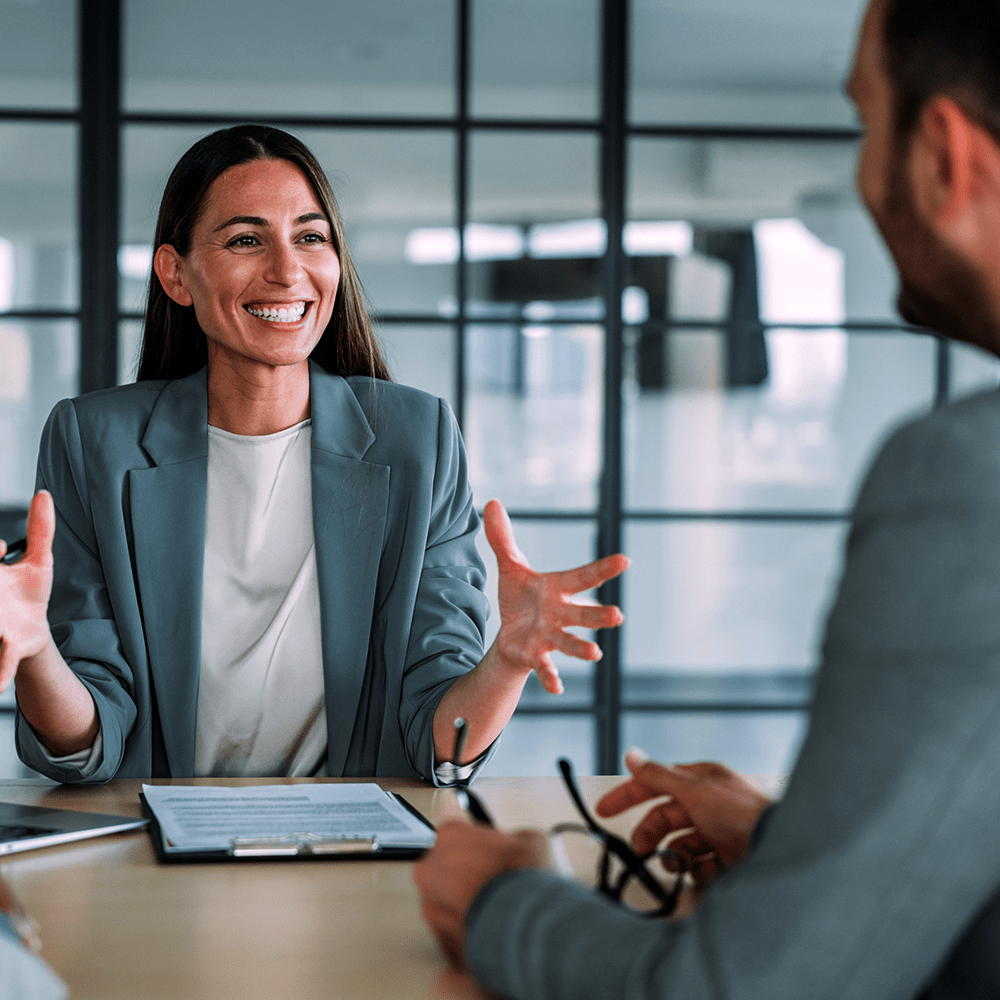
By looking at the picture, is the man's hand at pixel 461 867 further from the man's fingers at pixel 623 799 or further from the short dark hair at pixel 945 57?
the short dark hair at pixel 945 57

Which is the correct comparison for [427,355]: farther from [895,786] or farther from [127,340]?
[895,786]

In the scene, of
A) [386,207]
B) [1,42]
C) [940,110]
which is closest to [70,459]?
[940,110]

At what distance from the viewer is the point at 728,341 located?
12.1ft

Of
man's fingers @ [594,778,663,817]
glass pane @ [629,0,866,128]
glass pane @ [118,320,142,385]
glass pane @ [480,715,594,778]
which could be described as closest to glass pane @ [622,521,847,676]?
glass pane @ [480,715,594,778]

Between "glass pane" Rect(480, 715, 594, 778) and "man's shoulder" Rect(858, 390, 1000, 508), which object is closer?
"man's shoulder" Rect(858, 390, 1000, 508)

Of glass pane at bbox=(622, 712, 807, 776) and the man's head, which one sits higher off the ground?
the man's head

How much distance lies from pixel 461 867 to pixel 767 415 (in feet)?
10.2

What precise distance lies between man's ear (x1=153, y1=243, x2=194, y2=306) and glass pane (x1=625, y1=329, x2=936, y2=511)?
2060 mm

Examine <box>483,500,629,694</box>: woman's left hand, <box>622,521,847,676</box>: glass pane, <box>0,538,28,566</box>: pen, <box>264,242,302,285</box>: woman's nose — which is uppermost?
<box>264,242,302,285</box>: woman's nose

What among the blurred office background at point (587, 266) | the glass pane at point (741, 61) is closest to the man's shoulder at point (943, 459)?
the blurred office background at point (587, 266)

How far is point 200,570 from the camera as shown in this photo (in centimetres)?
164

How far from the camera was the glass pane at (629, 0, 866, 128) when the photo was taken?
3629 mm

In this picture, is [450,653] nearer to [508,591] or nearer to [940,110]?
[508,591]

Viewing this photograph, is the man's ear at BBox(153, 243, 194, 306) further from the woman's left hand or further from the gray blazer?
the woman's left hand
